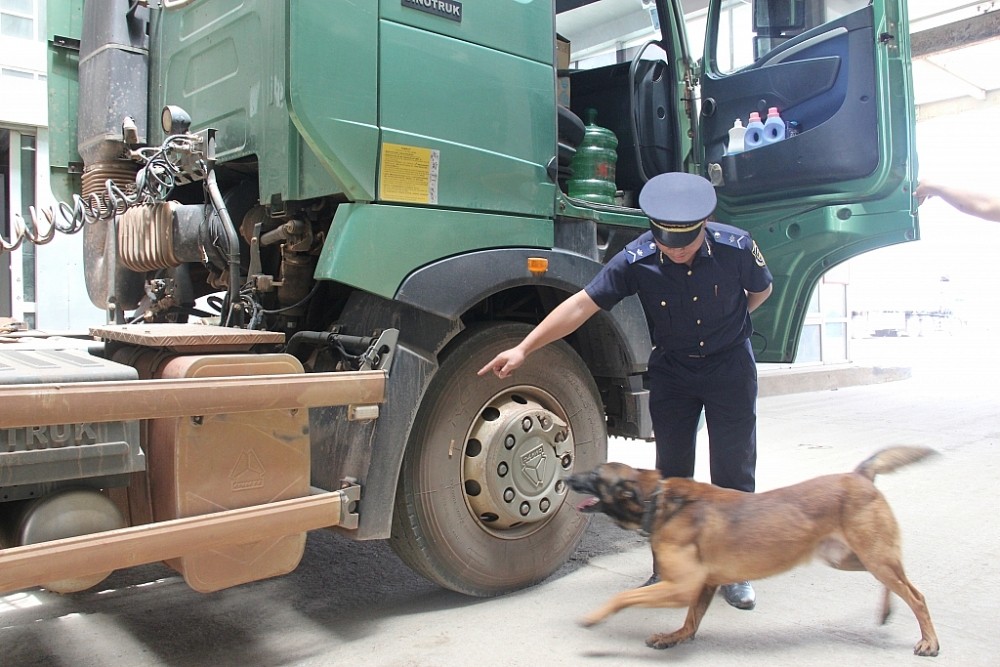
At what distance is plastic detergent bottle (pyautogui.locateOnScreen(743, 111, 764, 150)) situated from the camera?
4.01 metres

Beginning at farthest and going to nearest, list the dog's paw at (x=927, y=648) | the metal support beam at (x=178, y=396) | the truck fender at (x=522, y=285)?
the truck fender at (x=522, y=285) → the dog's paw at (x=927, y=648) → the metal support beam at (x=178, y=396)

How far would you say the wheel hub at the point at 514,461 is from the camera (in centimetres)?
313

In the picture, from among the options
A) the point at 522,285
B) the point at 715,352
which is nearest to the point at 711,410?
the point at 715,352

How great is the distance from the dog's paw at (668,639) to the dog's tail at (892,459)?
2.88 feet

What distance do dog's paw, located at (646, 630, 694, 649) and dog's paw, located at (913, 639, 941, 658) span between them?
775 millimetres

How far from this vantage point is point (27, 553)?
6.47 ft

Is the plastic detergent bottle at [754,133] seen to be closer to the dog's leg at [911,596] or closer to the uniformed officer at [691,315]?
the uniformed officer at [691,315]

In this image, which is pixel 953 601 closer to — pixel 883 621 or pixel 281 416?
pixel 883 621

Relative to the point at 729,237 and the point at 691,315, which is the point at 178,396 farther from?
A: the point at 729,237

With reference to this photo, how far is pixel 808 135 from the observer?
3875mm

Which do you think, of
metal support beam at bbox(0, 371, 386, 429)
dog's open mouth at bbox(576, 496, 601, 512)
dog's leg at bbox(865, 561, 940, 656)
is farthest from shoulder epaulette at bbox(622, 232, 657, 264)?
dog's leg at bbox(865, 561, 940, 656)

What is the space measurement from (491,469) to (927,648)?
1661mm

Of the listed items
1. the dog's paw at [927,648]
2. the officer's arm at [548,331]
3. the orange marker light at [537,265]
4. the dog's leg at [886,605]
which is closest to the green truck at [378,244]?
the orange marker light at [537,265]

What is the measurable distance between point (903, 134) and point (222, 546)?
342 centimetres
